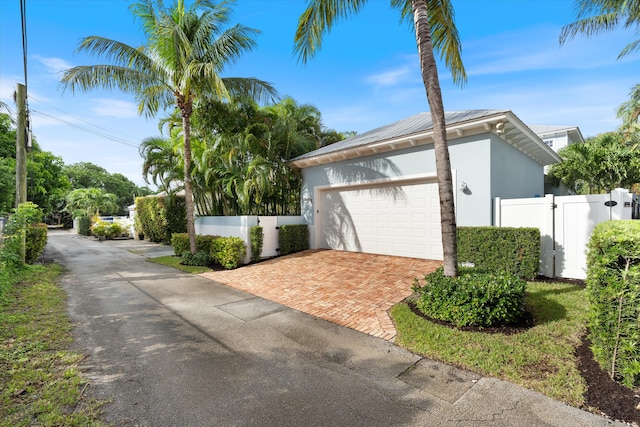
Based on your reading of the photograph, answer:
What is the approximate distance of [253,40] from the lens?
9.30m

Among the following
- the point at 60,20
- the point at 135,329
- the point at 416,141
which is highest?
the point at 60,20

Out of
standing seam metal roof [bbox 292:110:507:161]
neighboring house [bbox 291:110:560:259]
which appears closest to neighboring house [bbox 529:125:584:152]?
neighboring house [bbox 291:110:560:259]

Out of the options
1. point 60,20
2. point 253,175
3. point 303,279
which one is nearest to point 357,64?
point 253,175

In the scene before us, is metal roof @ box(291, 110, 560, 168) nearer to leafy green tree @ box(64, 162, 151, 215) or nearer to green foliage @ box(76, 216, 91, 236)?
green foliage @ box(76, 216, 91, 236)

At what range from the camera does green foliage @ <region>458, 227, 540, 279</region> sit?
6168 millimetres

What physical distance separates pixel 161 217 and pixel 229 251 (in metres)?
10.5

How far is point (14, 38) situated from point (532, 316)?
523 inches

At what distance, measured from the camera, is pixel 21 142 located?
9.05 metres

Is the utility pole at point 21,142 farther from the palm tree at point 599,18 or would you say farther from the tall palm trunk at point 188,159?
the palm tree at point 599,18

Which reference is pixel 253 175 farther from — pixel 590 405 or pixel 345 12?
pixel 590 405

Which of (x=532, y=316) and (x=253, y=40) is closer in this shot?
(x=532, y=316)

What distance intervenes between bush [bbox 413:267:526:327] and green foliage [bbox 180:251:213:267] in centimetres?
760

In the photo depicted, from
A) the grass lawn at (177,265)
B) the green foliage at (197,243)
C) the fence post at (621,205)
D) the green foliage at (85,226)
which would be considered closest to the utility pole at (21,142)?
the grass lawn at (177,265)

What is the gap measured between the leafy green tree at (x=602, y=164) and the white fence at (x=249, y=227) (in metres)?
12.6
